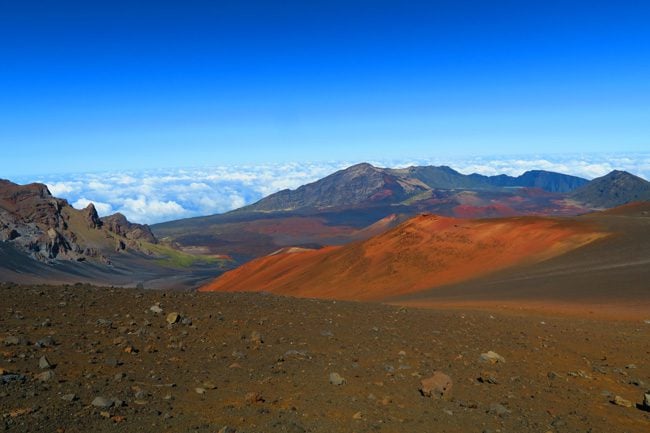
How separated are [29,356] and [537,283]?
27.9 meters

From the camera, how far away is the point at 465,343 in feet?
44.5

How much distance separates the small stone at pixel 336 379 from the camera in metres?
9.56

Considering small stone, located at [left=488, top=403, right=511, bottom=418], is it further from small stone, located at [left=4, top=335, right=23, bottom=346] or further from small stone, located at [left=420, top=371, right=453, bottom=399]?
small stone, located at [left=4, top=335, right=23, bottom=346]

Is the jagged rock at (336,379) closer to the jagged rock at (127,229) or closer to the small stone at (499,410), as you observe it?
the small stone at (499,410)

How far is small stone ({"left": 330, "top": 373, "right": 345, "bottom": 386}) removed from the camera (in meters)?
9.56

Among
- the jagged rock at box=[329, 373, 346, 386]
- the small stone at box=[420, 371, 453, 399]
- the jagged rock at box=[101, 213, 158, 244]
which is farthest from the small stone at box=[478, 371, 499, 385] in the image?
the jagged rock at box=[101, 213, 158, 244]

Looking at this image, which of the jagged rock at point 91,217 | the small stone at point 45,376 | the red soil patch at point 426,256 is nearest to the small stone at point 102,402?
the small stone at point 45,376

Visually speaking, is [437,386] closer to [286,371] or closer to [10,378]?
[286,371]

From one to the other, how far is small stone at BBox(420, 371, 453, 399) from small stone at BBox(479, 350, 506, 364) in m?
2.60

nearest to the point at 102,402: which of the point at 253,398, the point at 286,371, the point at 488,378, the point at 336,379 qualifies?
the point at 253,398

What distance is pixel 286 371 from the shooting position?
10047mm

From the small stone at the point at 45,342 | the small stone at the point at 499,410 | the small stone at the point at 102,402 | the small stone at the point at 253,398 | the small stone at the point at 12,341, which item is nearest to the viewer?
the small stone at the point at 102,402

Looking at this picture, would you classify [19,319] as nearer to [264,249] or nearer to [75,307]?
[75,307]

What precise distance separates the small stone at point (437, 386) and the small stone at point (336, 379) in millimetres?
1379
